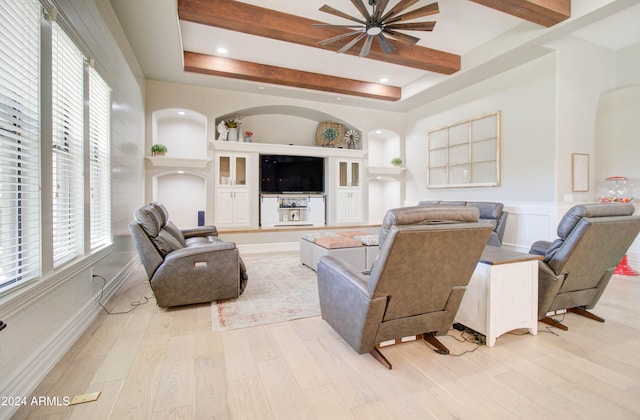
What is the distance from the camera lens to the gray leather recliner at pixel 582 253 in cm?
218

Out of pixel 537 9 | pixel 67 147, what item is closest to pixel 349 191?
pixel 537 9

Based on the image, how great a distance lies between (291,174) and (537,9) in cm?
468

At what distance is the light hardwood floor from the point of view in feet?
4.81

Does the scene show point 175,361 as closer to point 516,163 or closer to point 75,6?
point 75,6

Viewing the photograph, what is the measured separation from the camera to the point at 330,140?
6773mm

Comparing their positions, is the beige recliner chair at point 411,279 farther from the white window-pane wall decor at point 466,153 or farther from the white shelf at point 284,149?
the white shelf at point 284,149

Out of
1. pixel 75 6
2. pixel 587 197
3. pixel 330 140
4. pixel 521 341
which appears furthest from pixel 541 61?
pixel 75 6

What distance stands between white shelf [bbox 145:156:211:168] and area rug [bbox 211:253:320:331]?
239 centimetres

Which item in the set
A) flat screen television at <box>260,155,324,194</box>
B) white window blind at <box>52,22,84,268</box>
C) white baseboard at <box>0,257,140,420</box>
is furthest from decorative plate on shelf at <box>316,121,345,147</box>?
white baseboard at <box>0,257,140,420</box>

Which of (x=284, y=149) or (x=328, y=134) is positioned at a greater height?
(x=328, y=134)

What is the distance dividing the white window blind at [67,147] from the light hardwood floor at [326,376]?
2.54ft

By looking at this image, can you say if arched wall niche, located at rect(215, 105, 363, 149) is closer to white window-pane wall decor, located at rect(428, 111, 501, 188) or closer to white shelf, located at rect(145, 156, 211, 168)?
white shelf, located at rect(145, 156, 211, 168)

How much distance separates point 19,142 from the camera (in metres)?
1.64

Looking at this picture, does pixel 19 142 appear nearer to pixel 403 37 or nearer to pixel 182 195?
pixel 403 37
